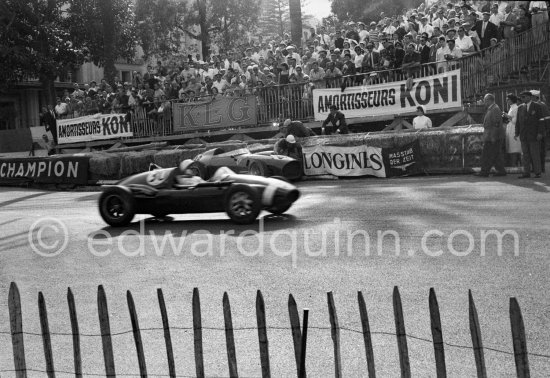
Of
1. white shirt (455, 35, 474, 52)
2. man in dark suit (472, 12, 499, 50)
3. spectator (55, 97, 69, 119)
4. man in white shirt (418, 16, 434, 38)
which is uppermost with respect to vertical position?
man in white shirt (418, 16, 434, 38)

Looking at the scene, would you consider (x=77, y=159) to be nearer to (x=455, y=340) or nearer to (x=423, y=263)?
(x=423, y=263)

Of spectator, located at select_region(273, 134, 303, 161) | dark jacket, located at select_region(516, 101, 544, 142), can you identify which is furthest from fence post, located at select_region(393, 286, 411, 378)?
spectator, located at select_region(273, 134, 303, 161)

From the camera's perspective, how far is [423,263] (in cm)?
892

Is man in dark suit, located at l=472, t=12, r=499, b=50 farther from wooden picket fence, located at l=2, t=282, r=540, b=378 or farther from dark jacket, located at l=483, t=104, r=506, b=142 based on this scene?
wooden picket fence, located at l=2, t=282, r=540, b=378

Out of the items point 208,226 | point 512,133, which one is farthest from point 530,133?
point 208,226

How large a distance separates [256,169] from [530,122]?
6298 mm

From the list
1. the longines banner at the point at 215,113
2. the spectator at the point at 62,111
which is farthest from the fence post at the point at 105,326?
the spectator at the point at 62,111

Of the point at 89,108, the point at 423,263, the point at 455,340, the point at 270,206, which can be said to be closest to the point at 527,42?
the point at 270,206

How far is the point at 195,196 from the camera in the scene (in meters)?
12.3

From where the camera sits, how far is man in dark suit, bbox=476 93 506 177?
642 inches

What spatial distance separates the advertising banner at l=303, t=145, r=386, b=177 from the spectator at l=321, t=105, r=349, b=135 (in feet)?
4.57

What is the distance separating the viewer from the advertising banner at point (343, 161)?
1873 cm

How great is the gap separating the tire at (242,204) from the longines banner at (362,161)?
7342mm

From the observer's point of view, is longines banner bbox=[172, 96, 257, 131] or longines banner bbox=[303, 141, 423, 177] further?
longines banner bbox=[172, 96, 257, 131]
